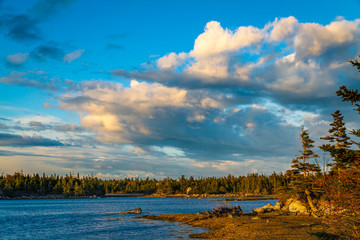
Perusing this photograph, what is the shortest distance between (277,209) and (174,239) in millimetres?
36936

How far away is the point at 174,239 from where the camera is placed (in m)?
38.2

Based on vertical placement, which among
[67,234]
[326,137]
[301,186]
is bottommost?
[67,234]

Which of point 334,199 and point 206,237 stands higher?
point 334,199

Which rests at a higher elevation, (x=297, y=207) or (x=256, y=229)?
(x=297, y=207)

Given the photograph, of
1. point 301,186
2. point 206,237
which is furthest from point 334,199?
point 301,186

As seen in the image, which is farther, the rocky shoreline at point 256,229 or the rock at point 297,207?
the rock at point 297,207

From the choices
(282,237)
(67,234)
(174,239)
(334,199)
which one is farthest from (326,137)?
(67,234)

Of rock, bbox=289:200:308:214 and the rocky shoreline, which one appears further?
rock, bbox=289:200:308:214

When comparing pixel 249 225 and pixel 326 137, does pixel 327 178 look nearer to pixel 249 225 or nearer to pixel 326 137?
pixel 249 225

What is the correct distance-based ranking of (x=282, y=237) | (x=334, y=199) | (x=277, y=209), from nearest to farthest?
(x=334, y=199), (x=282, y=237), (x=277, y=209)

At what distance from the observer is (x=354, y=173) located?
16406 mm

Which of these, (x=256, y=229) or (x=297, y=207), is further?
(x=297, y=207)

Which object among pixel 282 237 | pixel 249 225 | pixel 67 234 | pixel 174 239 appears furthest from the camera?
pixel 67 234

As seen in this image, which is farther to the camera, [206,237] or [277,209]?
[277,209]
